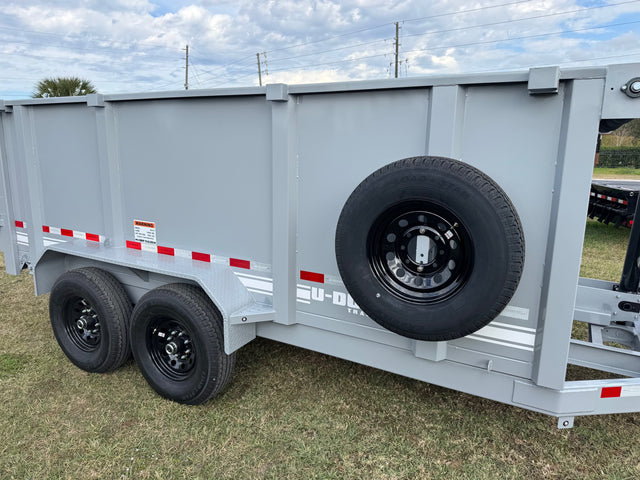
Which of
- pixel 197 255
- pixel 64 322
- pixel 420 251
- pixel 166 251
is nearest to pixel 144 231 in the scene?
pixel 166 251

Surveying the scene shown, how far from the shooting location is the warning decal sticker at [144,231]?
342 centimetres

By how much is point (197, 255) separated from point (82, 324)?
49.4 inches

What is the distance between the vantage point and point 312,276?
9.27 ft

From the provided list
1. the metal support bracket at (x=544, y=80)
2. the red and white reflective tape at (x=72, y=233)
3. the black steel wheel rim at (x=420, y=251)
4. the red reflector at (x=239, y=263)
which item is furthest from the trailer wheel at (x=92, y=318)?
the metal support bracket at (x=544, y=80)

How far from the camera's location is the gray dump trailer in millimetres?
2100

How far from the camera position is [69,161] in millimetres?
3744

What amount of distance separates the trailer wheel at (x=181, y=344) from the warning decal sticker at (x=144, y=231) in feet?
1.58

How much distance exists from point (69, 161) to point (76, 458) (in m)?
2.30

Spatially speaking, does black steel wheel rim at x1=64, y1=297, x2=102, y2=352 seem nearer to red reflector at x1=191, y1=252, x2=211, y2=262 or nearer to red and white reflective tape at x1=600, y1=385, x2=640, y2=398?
red reflector at x1=191, y1=252, x2=211, y2=262

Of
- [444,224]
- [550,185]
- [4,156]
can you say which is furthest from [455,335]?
[4,156]

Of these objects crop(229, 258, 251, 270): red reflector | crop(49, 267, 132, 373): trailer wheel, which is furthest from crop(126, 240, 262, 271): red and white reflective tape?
crop(49, 267, 132, 373): trailer wheel

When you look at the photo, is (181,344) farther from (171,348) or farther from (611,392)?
(611,392)

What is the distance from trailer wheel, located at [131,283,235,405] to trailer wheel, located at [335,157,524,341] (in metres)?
1.11

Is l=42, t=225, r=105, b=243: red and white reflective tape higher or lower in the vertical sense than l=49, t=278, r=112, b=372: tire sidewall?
higher
